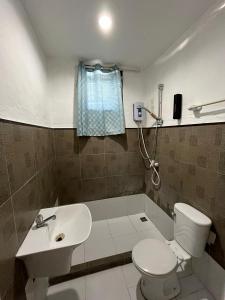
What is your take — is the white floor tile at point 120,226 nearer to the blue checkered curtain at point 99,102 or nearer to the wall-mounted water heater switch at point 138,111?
the blue checkered curtain at point 99,102

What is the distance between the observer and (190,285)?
1.35 m

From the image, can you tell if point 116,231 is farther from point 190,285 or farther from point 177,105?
point 177,105

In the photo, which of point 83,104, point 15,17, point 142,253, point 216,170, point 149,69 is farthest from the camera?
Answer: point 149,69

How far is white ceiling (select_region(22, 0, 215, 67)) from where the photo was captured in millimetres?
1091

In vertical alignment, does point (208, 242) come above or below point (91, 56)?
below

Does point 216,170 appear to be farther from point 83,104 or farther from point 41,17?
point 41,17

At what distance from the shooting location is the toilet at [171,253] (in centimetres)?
115

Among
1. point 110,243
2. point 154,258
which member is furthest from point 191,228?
point 110,243

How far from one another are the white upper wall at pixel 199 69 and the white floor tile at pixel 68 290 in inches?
75.9

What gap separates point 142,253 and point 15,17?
80.4 inches

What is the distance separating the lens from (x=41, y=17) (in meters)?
1.20

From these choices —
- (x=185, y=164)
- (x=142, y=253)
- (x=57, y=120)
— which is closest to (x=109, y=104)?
(x=57, y=120)

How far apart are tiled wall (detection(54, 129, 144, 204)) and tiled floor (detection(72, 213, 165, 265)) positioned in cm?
43

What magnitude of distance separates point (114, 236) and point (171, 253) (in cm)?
91
